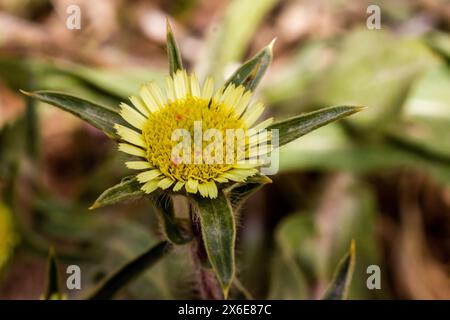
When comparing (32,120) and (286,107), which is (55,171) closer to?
(32,120)

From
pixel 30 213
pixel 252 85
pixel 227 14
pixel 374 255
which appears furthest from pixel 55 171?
pixel 252 85

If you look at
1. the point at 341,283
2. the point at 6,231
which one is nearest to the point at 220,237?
the point at 341,283

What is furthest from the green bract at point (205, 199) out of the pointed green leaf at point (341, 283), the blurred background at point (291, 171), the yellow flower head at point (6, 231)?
the yellow flower head at point (6, 231)

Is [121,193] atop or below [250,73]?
below

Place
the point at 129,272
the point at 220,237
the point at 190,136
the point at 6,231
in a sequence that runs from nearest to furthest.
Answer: the point at 220,237, the point at 190,136, the point at 129,272, the point at 6,231

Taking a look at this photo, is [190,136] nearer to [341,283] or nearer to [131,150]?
[131,150]

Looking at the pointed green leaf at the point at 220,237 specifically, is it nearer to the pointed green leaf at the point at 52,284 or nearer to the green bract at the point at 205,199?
the green bract at the point at 205,199
